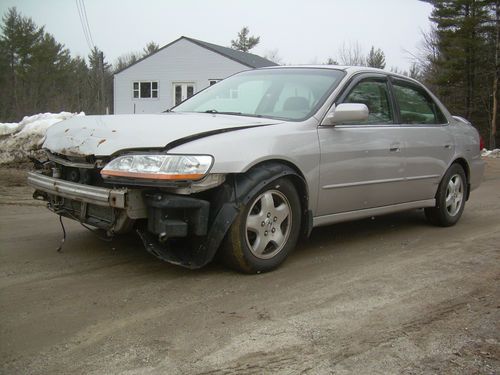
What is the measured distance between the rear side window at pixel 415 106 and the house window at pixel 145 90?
1137 inches

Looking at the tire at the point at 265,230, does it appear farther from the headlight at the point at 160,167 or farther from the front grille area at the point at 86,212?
the front grille area at the point at 86,212

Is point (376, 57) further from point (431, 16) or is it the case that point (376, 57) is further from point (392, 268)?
point (392, 268)

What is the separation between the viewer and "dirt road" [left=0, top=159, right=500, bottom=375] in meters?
2.69

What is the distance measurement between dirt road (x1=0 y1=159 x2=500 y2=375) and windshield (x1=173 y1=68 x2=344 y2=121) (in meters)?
1.29

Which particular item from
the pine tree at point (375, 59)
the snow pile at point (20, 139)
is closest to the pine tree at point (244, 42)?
the pine tree at point (375, 59)

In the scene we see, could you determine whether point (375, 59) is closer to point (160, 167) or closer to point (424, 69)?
point (424, 69)

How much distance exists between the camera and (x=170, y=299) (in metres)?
3.51

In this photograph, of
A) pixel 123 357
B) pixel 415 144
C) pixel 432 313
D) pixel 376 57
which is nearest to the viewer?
pixel 123 357

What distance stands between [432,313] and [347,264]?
3.84 feet

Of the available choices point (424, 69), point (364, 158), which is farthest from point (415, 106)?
point (424, 69)

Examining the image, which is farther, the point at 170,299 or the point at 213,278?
the point at 213,278

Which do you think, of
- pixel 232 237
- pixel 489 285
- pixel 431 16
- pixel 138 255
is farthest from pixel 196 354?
pixel 431 16

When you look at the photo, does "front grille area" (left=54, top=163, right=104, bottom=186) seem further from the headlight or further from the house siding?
the house siding

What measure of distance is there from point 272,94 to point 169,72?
2911cm
